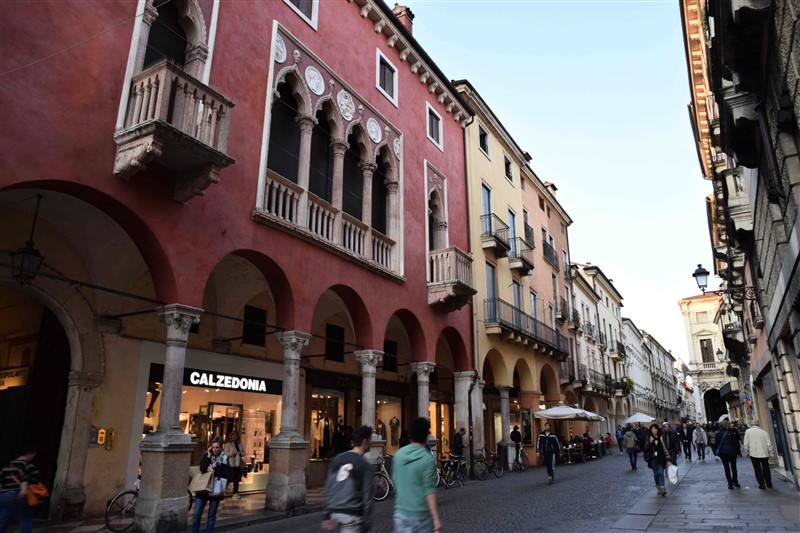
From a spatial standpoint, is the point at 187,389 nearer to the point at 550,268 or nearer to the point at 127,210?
the point at 127,210

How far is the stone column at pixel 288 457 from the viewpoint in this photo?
1075cm

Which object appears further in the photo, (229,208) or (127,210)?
(229,208)

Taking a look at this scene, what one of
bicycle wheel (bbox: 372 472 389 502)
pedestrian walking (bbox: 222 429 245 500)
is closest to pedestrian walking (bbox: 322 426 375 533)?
bicycle wheel (bbox: 372 472 389 502)

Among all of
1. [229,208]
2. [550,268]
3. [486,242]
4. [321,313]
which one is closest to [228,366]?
[321,313]

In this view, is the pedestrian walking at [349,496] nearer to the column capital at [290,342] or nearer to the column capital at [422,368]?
the column capital at [290,342]

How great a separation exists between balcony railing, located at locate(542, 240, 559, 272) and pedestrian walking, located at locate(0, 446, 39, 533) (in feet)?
87.7

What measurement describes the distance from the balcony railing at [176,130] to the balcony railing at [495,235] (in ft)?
46.4

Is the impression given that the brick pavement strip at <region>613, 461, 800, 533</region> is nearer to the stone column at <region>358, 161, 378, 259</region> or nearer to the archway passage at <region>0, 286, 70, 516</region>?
the stone column at <region>358, 161, 378, 259</region>

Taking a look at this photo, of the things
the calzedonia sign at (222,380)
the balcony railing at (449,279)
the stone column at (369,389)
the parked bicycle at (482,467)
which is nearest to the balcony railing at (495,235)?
the balcony railing at (449,279)

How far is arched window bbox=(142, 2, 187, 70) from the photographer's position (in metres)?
10.3

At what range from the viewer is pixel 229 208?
10734mm

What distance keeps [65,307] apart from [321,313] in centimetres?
712

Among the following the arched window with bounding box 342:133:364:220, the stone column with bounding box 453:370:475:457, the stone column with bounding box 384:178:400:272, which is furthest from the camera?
the stone column with bounding box 453:370:475:457

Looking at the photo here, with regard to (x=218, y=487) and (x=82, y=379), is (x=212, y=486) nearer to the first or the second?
(x=218, y=487)
